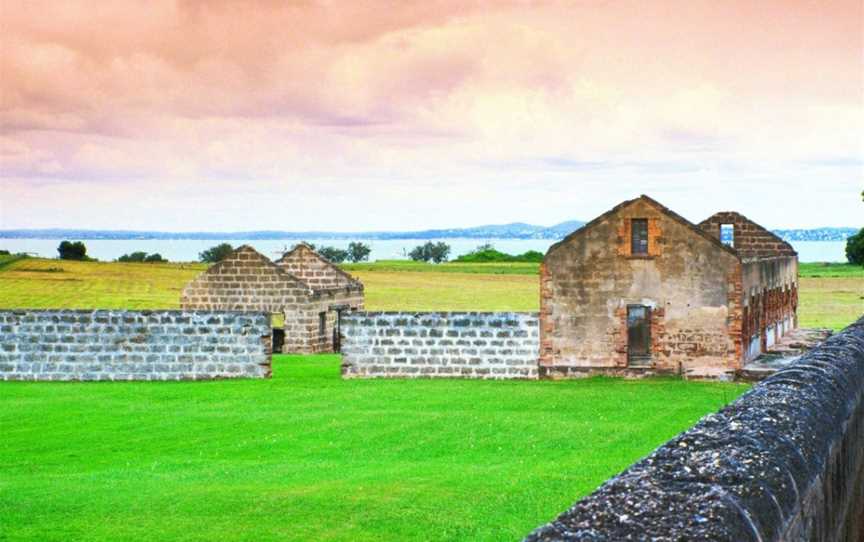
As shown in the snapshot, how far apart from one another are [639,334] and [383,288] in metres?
52.0

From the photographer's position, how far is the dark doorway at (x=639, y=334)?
33434 millimetres

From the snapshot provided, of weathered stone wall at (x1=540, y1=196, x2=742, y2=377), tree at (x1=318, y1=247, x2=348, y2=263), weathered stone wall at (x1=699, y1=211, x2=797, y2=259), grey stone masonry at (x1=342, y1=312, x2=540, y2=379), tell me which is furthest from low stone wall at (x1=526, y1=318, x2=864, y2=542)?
tree at (x1=318, y1=247, x2=348, y2=263)

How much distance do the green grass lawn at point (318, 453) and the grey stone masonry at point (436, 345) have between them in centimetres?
76

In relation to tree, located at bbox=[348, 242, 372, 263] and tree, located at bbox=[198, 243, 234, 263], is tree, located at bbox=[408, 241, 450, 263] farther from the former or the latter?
tree, located at bbox=[198, 243, 234, 263]

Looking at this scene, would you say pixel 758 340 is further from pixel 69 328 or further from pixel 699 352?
pixel 69 328

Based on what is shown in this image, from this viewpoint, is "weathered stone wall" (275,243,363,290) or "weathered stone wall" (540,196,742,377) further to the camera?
"weathered stone wall" (275,243,363,290)

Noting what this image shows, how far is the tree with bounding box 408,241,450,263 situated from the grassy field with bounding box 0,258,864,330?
44.5 metres

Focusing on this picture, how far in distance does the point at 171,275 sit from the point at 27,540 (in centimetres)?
8019

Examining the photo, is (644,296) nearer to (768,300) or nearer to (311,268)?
(768,300)

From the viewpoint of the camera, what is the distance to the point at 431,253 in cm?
16000

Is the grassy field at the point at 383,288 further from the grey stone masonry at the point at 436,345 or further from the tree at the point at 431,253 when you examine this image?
the tree at the point at 431,253

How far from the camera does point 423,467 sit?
17312 mm

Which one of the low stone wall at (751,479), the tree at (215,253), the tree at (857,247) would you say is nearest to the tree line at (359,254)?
the tree at (215,253)

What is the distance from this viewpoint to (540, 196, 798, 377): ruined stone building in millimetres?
32562
